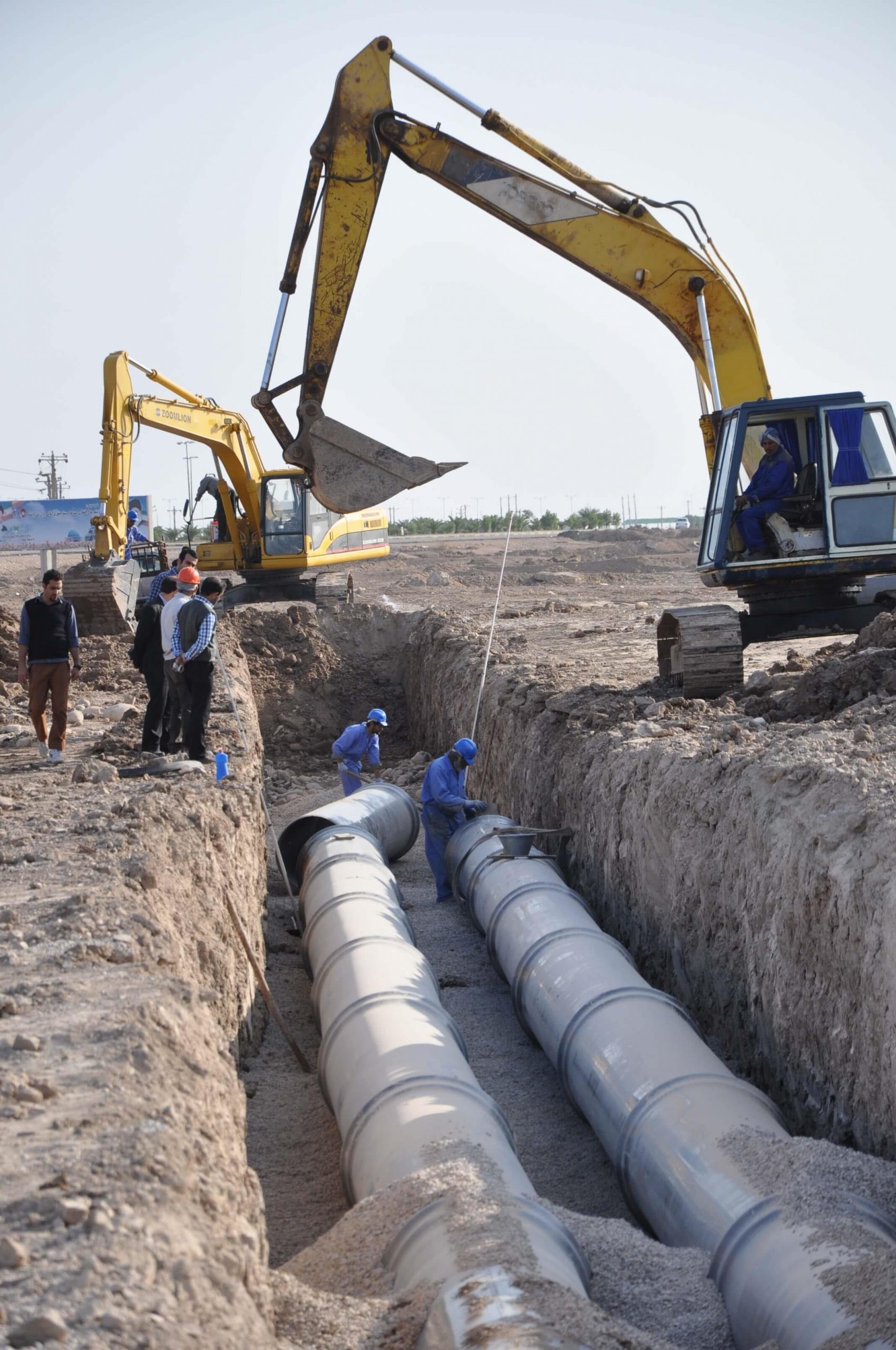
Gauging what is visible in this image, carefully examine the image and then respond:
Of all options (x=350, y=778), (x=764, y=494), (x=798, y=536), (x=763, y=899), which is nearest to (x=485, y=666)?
(x=350, y=778)

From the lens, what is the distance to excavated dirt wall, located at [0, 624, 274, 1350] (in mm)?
2992

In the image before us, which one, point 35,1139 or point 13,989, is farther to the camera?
point 13,989

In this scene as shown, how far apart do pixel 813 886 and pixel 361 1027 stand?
2.30 m

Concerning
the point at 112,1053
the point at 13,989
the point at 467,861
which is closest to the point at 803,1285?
the point at 112,1053

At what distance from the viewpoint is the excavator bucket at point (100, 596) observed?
58.6 ft

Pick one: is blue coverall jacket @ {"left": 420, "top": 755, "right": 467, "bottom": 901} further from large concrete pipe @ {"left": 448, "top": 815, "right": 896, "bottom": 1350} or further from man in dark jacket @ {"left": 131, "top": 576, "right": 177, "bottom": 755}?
man in dark jacket @ {"left": 131, "top": 576, "right": 177, "bottom": 755}

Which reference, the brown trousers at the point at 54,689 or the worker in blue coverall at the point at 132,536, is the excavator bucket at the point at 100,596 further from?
the brown trousers at the point at 54,689

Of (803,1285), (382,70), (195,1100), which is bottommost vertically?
(803,1285)

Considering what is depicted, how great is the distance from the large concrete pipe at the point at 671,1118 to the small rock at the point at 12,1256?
2.58m

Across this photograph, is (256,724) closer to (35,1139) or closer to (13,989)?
(13,989)

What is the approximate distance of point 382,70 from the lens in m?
11.5

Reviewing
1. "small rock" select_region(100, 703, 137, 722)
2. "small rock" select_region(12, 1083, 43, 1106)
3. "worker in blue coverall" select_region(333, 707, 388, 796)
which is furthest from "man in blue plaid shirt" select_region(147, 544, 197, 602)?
"small rock" select_region(12, 1083, 43, 1106)

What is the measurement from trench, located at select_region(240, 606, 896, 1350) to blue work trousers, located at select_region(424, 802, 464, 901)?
18 centimetres

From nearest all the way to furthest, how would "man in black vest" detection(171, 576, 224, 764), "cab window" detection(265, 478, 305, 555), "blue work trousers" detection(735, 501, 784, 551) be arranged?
"man in black vest" detection(171, 576, 224, 764), "blue work trousers" detection(735, 501, 784, 551), "cab window" detection(265, 478, 305, 555)
